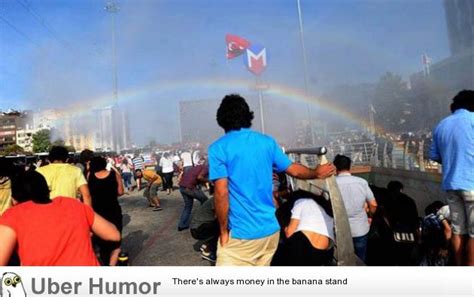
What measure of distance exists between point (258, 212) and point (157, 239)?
12.3ft

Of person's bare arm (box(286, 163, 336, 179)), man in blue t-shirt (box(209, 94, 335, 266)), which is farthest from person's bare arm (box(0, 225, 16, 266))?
person's bare arm (box(286, 163, 336, 179))

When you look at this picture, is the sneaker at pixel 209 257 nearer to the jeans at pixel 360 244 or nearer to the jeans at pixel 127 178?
the jeans at pixel 360 244

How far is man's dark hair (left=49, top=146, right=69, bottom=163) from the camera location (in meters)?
3.58

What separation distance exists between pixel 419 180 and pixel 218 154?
26.4 feet

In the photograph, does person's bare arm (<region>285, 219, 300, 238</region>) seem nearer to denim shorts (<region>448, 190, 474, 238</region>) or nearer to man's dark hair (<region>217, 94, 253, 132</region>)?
man's dark hair (<region>217, 94, 253, 132</region>)

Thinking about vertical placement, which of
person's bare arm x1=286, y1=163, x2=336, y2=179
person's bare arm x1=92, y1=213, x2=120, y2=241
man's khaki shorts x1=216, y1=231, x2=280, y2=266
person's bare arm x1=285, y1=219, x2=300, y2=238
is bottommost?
man's khaki shorts x1=216, y1=231, x2=280, y2=266

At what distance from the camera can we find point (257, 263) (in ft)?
7.47

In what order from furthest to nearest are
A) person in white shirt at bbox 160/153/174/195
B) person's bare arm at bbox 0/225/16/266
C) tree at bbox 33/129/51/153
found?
tree at bbox 33/129/51/153
person in white shirt at bbox 160/153/174/195
person's bare arm at bbox 0/225/16/266

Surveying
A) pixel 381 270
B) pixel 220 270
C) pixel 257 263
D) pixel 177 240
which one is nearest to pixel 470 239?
pixel 381 270

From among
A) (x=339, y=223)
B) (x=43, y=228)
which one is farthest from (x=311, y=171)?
(x=43, y=228)

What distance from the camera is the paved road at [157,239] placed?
447 centimetres

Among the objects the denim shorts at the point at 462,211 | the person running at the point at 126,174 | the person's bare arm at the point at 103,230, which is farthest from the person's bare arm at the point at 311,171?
the person running at the point at 126,174

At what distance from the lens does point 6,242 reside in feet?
5.75

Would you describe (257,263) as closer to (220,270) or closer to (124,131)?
(220,270)
